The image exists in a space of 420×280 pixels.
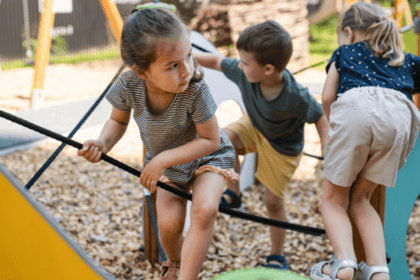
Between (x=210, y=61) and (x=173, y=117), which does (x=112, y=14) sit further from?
(x=173, y=117)

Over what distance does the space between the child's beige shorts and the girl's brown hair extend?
0.65 meters

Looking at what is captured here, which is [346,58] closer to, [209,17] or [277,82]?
[277,82]

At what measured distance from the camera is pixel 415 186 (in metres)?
1.75

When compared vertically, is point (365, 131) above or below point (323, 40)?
above

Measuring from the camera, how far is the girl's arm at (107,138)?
135 centimetres

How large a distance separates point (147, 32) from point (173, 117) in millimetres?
307

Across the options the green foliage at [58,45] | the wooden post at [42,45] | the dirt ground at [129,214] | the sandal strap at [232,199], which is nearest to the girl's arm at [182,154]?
the dirt ground at [129,214]

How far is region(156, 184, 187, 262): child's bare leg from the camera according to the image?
1.48 meters

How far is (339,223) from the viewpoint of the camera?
4.85 ft

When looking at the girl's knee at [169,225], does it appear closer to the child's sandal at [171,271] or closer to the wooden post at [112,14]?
the child's sandal at [171,271]

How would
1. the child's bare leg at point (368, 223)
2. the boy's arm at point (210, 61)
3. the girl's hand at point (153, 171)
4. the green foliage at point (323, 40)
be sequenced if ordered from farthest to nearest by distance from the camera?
the green foliage at point (323, 40)
the boy's arm at point (210, 61)
the child's bare leg at point (368, 223)
the girl's hand at point (153, 171)

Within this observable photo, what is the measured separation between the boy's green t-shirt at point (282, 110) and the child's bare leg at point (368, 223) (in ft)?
1.68

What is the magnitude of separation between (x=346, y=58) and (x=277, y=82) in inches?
18.3

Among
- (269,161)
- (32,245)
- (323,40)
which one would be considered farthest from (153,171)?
(323,40)
